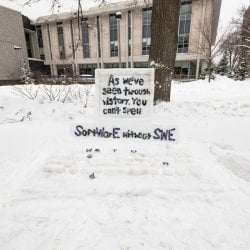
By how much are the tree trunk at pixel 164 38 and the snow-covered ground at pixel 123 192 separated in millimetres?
1639

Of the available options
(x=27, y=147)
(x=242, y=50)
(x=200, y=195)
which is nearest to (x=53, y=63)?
(x=242, y=50)

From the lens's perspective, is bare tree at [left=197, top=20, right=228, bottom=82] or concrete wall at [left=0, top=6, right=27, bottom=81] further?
concrete wall at [left=0, top=6, right=27, bottom=81]

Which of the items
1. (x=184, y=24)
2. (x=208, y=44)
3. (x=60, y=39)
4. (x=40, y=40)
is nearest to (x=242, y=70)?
(x=208, y=44)

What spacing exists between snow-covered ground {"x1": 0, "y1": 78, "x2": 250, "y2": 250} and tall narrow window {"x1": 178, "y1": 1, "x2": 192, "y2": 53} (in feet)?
71.8

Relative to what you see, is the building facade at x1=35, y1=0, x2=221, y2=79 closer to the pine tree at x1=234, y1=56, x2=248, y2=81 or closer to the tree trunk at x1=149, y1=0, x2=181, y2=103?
the pine tree at x1=234, y1=56, x2=248, y2=81

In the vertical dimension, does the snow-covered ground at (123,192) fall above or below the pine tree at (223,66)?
below

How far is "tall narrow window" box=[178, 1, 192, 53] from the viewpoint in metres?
A: 21.4

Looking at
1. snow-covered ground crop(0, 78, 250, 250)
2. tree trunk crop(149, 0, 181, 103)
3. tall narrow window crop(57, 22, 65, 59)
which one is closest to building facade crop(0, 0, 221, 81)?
tall narrow window crop(57, 22, 65, 59)

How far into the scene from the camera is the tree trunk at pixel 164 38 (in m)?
4.29

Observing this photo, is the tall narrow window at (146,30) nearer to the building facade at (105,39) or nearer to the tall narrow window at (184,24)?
the building facade at (105,39)

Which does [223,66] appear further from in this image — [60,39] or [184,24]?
[60,39]

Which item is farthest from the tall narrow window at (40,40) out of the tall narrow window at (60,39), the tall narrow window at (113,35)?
the tall narrow window at (113,35)

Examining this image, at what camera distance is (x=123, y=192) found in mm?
1958

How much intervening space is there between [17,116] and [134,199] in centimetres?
Answer: 371
